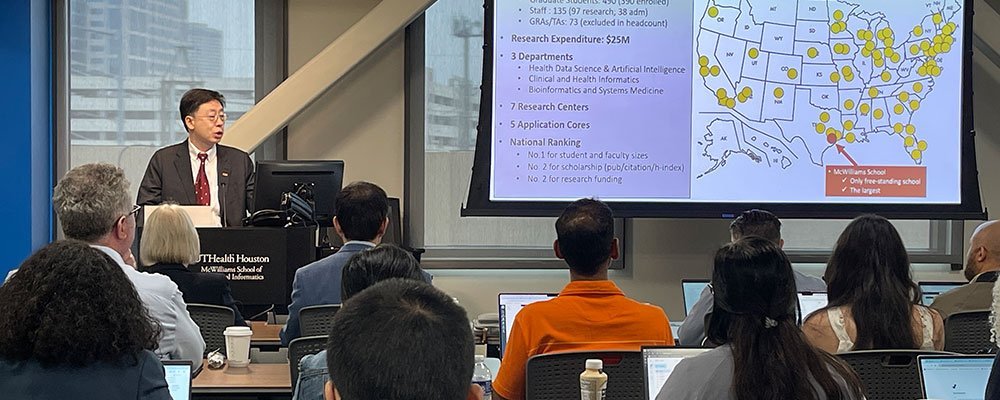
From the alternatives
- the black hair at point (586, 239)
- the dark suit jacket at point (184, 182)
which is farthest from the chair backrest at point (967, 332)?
the dark suit jacket at point (184, 182)

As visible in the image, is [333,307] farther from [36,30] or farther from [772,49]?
[36,30]

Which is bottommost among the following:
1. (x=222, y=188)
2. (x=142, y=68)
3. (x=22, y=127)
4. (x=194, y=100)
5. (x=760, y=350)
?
(x=760, y=350)

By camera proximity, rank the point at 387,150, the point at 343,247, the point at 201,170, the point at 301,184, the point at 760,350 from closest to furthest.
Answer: the point at 760,350 < the point at 343,247 < the point at 301,184 < the point at 201,170 < the point at 387,150

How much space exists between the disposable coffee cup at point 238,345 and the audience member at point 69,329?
1.59 metres

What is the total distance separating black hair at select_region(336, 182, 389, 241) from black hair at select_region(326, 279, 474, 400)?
2.66 metres

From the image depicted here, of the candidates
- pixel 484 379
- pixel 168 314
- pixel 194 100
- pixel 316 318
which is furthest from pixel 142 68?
pixel 484 379

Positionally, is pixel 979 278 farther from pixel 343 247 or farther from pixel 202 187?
pixel 202 187

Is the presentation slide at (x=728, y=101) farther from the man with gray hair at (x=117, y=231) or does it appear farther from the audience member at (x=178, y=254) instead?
the man with gray hair at (x=117, y=231)

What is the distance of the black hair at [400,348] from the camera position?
1.21m

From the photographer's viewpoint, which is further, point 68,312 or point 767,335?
point 767,335

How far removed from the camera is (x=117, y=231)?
120 inches

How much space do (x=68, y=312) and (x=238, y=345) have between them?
1713 millimetres

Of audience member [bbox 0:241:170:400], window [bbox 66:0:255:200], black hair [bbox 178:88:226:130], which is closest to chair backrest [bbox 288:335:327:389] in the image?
audience member [bbox 0:241:170:400]

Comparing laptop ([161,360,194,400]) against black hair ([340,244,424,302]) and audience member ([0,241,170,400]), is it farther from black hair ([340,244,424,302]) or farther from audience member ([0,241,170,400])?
audience member ([0,241,170,400])
